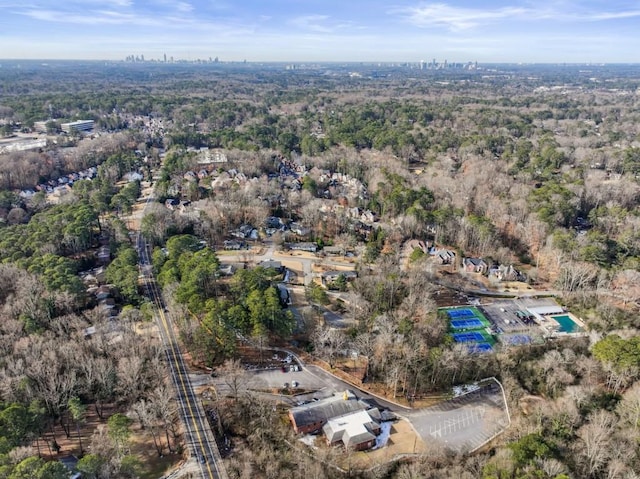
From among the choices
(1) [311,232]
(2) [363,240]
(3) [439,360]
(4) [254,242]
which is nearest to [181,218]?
(4) [254,242]

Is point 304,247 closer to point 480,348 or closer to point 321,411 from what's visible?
point 480,348

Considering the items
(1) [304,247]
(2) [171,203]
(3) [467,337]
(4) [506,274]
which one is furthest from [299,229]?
(3) [467,337]

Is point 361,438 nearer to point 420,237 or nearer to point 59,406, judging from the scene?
point 59,406

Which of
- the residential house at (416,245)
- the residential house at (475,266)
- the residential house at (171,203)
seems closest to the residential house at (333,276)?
the residential house at (416,245)

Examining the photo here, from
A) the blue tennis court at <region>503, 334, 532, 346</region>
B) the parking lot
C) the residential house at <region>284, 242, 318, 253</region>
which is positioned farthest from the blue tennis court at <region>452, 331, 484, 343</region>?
the residential house at <region>284, 242, 318, 253</region>

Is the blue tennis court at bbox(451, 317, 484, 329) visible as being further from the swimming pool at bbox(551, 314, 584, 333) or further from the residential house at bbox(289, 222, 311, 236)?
the residential house at bbox(289, 222, 311, 236)

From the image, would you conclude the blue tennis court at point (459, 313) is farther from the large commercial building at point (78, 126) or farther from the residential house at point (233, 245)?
the large commercial building at point (78, 126)
